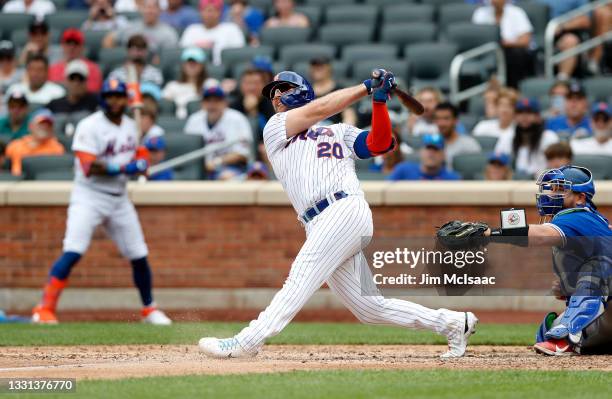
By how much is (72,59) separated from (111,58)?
49cm

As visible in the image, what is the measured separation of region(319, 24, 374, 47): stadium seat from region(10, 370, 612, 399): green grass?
30.6 feet

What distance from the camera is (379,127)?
7453 millimetres

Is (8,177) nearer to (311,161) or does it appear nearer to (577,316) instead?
(311,161)

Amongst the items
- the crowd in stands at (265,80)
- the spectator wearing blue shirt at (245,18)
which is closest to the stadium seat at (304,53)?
the crowd in stands at (265,80)

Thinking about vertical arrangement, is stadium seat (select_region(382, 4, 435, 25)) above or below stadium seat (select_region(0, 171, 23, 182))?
above

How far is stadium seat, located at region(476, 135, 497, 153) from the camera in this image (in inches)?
547

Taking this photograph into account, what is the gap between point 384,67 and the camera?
1496 centimetres

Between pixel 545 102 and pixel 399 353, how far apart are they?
21.0 ft

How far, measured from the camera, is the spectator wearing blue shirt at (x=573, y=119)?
13.5 meters

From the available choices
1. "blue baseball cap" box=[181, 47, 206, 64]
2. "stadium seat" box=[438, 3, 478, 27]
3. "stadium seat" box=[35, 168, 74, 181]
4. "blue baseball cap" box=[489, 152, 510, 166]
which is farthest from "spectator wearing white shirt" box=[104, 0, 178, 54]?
"blue baseball cap" box=[489, 152, 510, 166]

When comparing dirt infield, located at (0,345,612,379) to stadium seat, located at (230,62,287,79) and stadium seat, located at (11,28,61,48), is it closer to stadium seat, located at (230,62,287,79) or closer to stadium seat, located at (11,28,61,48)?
stadium seat, located at (230,62,287,79)

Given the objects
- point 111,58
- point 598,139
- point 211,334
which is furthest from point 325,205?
point 111,58

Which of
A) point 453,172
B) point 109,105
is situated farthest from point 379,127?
point 453,172

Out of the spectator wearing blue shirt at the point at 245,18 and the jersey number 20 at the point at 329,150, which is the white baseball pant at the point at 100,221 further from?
the spectator wearing blue shirt at the point at 245,18
